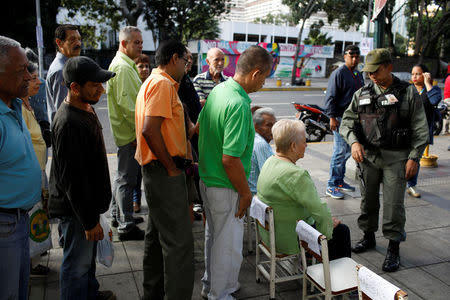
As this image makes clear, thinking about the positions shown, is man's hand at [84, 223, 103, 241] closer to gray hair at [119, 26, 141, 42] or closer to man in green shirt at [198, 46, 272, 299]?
man in green shirt at [198, 46, 272, 299]

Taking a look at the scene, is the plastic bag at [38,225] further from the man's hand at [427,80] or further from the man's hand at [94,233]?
the man's hand at [427,80]

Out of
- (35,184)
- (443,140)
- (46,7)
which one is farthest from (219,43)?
(35,184)

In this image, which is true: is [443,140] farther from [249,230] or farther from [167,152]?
[167,152]

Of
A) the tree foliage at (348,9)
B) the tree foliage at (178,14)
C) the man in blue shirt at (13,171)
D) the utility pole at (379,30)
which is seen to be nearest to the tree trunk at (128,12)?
the tree foliage at (178,14)

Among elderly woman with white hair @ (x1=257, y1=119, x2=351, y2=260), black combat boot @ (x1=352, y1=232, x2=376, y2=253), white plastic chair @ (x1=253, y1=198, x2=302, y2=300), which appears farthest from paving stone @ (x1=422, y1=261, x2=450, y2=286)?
white plastic chair @ (x1=253, y1=198, x2=302, y2=300)

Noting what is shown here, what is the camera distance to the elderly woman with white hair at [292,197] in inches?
A: 105

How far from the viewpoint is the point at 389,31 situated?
32.0 m

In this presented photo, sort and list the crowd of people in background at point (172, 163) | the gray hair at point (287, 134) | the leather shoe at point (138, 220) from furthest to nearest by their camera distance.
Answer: the leather shoe at point (138, 220) < the gray hair at point (287, 134) < the crowd of people in background at point (172, 163)

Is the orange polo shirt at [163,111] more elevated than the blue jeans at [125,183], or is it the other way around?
the orange polo shirt at [163,111]

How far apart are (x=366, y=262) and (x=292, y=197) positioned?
4.42 ft

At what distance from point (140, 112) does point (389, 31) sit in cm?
3423

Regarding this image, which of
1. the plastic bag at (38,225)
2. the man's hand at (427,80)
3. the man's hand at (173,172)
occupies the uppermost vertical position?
the man's hand at (427,80)

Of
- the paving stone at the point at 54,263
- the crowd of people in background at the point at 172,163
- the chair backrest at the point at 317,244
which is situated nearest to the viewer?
the crowd of people in background at the point at 172,163

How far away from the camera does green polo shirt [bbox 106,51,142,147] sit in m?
3.63
